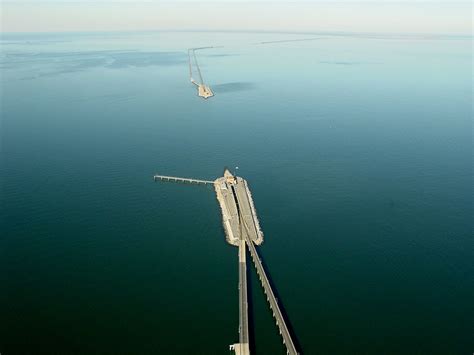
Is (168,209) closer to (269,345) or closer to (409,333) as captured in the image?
(269,345)

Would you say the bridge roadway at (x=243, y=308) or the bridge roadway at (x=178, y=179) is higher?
the bridge roadway at (x=178, y=179)

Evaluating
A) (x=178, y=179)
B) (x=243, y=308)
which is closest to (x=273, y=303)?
(x=243, y=308)

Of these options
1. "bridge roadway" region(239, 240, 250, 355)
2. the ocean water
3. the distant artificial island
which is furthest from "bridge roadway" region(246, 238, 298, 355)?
"bridge roadway" region(239, 240, 250, 355)

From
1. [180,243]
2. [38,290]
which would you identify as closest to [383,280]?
[180,243]

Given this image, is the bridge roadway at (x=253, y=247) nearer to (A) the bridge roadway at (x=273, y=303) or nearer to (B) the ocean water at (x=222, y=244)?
(A) the bridge roadway at (x=273, y=303)

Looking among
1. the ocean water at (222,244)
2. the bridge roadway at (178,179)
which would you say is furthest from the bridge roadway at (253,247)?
the bridge roadway at (178,179)

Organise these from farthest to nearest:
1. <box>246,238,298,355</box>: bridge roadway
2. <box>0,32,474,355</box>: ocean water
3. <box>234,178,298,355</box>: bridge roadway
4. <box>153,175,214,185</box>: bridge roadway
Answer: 1. <box>153,175,214,185</box>: bridge roadway
2. <box>0,32,474,355</box>: ocean water
3. <box>234,178,298,355</box>: bridge roadway
4. <box>246,238,298,355</box>: bridge roadway

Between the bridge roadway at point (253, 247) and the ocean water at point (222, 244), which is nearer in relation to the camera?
the bridge roadway at point (253, 247)

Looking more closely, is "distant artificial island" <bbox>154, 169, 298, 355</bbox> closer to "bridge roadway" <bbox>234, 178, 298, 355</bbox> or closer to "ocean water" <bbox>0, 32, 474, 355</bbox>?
"bridge roadway" <bbox>234, 178, 298, 355</bbox>
